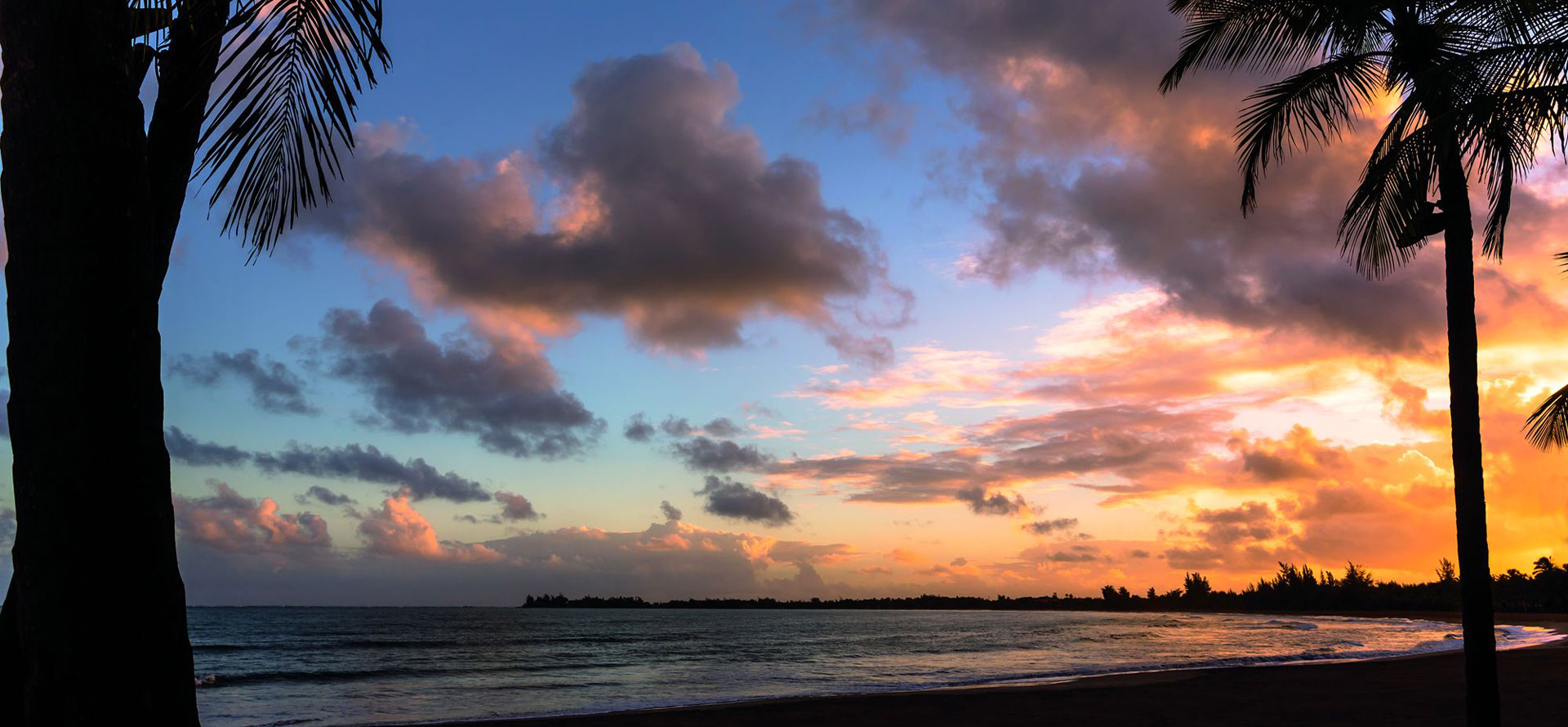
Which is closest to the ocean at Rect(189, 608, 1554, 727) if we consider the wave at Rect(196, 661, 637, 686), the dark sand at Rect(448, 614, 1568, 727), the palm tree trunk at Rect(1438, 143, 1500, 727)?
the wave at Rect(196, 661, 637, 686)

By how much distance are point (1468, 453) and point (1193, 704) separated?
367 inches

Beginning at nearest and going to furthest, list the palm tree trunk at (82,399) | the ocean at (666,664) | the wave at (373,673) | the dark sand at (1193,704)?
the palm tree trunk at (82,399), the dark sand at (1193,704), the ocean at (666,664), the wave at (373,673)

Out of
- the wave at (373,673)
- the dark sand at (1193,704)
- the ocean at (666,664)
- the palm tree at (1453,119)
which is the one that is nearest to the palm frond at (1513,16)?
the palm tree at (1453,119)

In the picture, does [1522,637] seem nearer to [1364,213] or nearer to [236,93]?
[1364,213]

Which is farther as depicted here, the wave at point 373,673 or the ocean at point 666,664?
the wave at point 373,673

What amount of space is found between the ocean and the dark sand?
332 cm

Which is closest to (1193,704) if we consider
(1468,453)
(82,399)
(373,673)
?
(1468,453)

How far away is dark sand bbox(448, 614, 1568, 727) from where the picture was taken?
1416cm

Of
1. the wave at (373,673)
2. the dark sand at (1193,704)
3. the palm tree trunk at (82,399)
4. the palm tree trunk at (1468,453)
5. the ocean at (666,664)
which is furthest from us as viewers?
the wave at (373,673)

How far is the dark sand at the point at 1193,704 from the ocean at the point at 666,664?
332cm

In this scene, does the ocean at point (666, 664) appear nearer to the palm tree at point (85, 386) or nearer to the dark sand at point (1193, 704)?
the dark sand at point (1193, 704)

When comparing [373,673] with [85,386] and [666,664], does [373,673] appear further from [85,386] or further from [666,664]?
[85,386]

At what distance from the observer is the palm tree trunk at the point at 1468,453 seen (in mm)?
8344

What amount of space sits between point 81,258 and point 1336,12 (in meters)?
10.8
